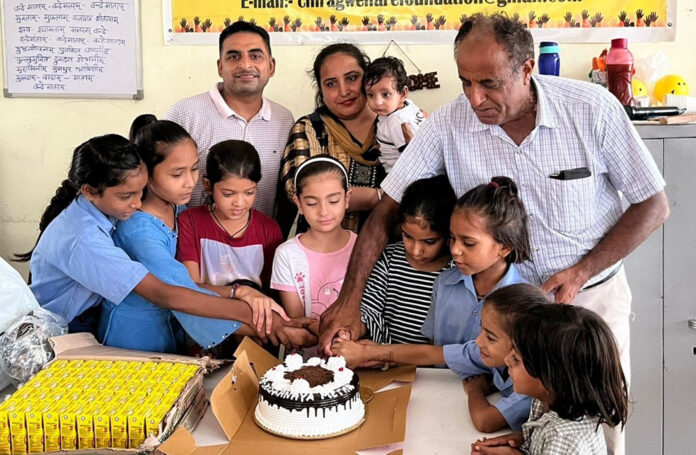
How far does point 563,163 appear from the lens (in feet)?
7.19

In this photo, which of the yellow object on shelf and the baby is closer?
the baby

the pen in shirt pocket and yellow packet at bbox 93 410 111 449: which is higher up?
the pen in shirt pocket

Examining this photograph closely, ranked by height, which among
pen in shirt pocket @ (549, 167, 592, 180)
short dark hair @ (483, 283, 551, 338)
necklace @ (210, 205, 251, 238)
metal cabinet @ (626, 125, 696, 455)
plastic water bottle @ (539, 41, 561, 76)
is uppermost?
plastic water bottle @ (539, 41, 561, 76)

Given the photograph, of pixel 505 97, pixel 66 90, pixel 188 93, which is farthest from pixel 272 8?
pixel 505 97

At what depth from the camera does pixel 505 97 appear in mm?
2096

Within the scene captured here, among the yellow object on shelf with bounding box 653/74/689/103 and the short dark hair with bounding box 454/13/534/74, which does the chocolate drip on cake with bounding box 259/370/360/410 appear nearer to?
the short dark hair with bounding box 454/13/534/74

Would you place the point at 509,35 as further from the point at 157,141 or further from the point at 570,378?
the point at 157,141

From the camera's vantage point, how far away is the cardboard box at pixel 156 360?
62.2 inches

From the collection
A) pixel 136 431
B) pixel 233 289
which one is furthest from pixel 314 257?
pixel 136 431

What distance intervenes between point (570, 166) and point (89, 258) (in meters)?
1.40

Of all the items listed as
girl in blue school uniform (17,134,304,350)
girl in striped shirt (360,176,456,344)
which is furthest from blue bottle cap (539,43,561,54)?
girl in blue school uniform (17,134,304,350)

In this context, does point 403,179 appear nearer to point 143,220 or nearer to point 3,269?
point 143,220

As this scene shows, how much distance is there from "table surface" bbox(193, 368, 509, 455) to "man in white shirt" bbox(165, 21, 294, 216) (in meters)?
1.19

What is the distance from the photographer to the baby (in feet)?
9.54
